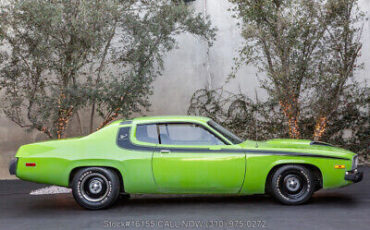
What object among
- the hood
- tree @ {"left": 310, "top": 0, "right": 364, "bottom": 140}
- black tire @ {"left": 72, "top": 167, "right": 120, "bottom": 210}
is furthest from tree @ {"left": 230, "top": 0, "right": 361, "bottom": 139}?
black tire @ {"left": 72, "top": 167, "right": 120, "bottom": 210}

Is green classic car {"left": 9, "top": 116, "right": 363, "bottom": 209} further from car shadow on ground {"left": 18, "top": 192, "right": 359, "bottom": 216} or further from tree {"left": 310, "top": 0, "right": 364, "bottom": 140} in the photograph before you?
tree {"left": 310, "top": 0, "right": 364, "bottom": 140}

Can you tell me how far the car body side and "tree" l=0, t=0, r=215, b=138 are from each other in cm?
316

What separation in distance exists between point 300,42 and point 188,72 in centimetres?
429

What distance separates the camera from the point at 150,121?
745cm

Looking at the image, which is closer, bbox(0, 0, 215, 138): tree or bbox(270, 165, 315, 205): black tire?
bbox(270, 165, 315, 205): black tire

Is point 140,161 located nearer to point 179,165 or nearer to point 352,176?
point 179,165

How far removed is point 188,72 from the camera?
14773 millimetres

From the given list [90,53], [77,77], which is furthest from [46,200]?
[90,53]

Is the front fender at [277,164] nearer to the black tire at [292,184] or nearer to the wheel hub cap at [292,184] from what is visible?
the black tire at [292,184]

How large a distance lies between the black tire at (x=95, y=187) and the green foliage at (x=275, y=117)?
7.38 meters

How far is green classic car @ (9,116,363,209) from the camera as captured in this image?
703 cm

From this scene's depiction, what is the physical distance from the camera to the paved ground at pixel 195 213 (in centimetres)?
605

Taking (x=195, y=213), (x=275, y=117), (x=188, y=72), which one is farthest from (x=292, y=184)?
(x=188, y=72)

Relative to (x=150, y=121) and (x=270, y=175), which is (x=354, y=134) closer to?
(x=270, y=175)
